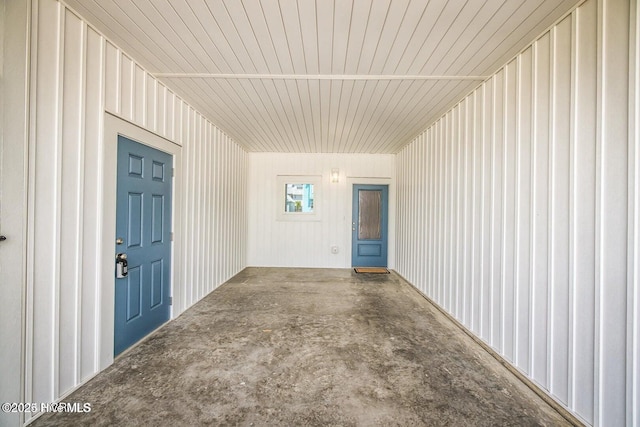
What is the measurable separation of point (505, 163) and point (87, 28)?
12.1 ft

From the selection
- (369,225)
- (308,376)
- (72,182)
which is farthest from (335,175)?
(72,182)

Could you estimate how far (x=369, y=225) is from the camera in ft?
20.1

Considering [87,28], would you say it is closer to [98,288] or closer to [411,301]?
[98,288]

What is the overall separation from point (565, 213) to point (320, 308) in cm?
282

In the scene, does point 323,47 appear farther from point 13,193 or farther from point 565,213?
point 13,193

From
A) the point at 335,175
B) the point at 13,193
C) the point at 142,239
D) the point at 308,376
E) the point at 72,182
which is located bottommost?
the point at 308,376

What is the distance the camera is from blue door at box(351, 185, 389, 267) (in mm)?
6090

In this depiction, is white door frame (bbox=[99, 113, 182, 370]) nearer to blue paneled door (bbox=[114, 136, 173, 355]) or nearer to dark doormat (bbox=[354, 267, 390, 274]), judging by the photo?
blue paneled door (bbox=[114, 136, 173, 355])

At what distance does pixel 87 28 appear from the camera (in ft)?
6.32

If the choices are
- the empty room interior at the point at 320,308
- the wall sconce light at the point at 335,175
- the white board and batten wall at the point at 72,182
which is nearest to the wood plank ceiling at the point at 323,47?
the empty room interior at the point at 320,308

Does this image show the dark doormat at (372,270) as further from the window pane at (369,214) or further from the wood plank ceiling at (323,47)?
the wood plank ceiling at (323,47)

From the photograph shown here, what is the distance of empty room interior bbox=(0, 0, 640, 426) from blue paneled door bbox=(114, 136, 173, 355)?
30 mm

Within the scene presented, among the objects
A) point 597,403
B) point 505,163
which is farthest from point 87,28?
point 597,403

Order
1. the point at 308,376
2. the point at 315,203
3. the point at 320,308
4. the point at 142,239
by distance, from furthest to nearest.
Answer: the point at 315,203
the point at 320,308
the point at 142,239
the point at 308,376
